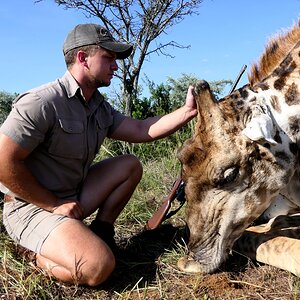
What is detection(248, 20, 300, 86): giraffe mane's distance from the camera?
3947mm

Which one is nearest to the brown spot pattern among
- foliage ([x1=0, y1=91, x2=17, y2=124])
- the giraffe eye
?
the giraffe eye

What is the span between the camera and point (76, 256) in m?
3.48

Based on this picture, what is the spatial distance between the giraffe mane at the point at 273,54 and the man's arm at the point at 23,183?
1.63m

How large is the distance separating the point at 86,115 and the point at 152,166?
3052mm

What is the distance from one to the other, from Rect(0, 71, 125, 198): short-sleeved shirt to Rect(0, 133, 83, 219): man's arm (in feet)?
0.23

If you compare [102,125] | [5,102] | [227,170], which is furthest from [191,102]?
[5,102]

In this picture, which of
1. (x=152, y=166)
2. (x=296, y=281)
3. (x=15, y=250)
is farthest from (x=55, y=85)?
(x=152, y=166)

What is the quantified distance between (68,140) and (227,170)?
1.20 meters

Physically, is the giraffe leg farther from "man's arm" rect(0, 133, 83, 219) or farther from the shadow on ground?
"man's arm" rect(0, 133, 83, 219)

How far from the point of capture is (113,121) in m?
4.50

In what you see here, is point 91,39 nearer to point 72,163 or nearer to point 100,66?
point 100,66

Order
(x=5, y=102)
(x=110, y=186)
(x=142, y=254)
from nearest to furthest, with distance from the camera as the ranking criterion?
(x=142, y=254) < (x=110, y=186) < (x=5, y=102)

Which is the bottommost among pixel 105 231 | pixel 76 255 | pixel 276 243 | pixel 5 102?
pixel 276 243

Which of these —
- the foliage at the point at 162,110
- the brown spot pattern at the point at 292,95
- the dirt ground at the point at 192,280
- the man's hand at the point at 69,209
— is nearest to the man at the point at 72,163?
the man's hand at the point at 69,209
